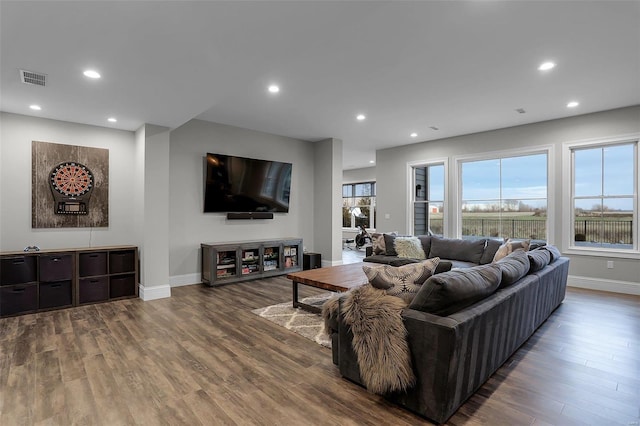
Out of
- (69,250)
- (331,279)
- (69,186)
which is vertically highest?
(69,186)

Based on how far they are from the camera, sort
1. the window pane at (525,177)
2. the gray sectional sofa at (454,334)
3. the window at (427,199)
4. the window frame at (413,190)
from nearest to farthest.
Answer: the gray sectional sofa at (454,334) < the window pane at (525,177) < the window frame at (413,190) < the window at (427,199)

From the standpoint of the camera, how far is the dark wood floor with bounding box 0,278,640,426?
6.44 feet

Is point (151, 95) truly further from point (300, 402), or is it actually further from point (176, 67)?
point (300, 402)

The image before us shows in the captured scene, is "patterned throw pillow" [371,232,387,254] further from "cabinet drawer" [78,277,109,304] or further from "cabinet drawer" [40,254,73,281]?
"cabinet drawer" [40,254,73,281]

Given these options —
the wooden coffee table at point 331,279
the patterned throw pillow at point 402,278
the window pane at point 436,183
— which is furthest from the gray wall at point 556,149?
the patterned throw pillow at point 402,278

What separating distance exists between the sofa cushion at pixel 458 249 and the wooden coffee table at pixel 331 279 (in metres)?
1.94

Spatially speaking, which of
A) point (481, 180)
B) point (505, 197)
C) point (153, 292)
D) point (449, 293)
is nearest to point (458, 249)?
point (505, 197)

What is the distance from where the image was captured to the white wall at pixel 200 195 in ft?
17.4

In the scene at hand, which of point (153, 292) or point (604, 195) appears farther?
point (604, 195)

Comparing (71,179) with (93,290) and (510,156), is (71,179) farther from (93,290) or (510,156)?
(510,156)

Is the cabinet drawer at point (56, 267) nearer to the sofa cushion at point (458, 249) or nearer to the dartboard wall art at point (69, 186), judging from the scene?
the dartboard wall art at point (69, 186)

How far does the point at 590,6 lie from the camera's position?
242cm

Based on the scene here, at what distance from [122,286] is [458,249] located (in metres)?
5.22

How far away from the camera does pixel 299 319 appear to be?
3.65 m
